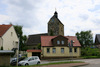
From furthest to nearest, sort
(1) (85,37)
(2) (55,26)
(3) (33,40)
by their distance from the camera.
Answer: (1) (85,37)
(2) (55,26)
(3) (33,40)

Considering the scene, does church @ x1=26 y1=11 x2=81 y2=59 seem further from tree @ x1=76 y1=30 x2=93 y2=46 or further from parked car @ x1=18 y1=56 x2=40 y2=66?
tree @ x1=76 y1=30 x2=93 y2=46

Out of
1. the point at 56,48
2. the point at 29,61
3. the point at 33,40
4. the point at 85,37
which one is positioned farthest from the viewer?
the point at 85,37

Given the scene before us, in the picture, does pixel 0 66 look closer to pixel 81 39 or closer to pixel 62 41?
pixel 62 41

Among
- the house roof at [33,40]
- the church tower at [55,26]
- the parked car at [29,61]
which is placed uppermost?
the church tower at [55,26]

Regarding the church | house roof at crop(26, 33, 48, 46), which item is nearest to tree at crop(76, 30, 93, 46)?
house roof at crop(26, 33, 48, 46)

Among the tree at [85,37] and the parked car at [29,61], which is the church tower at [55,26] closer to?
the tree at [85,37]

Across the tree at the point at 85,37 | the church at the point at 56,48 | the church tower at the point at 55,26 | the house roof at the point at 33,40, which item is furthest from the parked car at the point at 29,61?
the tree at the point at 85,37

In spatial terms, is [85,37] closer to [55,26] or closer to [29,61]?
[55,26]

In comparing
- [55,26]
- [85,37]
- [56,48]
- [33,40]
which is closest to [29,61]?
[56,48]

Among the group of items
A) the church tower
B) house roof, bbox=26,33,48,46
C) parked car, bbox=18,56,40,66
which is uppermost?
the church tower

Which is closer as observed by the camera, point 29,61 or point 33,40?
point 29,61

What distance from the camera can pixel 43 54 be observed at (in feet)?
133

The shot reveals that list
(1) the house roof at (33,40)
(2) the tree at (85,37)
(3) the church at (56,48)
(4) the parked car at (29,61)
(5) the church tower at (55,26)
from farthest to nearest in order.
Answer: (2) the tree at (85,37), (5) the church tower at (55,26), (1) the house roof at (33,40), (3) the church at (56,48), (4) the parked car at (29,61)

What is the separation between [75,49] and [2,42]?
20.2m
